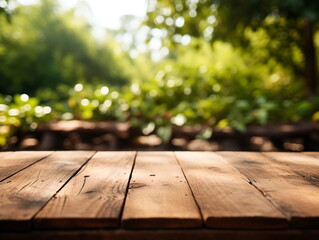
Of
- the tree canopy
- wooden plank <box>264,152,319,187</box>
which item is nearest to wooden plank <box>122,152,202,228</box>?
wooden plank <box>264,152,319,187</box>

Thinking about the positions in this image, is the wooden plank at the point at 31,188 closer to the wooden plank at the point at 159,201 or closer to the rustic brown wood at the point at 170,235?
the rustic brown wood at the point at 170,235

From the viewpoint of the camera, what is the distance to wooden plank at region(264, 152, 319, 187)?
1233mm

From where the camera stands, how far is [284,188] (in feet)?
3.44

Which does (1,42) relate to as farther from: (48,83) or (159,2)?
(159,2)

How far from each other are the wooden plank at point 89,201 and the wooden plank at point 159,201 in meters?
0.03

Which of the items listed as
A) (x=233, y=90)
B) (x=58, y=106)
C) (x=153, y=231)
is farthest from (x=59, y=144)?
(x=153, y=231)

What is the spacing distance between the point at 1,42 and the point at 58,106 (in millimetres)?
5920

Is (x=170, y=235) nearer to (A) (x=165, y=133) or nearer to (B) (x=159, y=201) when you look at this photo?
(B) (x=159, y=201)

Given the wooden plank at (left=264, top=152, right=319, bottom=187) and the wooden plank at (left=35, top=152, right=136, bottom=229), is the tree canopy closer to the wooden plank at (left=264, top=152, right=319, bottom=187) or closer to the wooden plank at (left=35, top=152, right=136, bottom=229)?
the wooden plank at (left=264, top=152, right=319, bottom=187)

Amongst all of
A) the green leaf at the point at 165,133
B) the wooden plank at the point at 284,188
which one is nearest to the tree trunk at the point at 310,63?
the green leaf at the point at 165,133

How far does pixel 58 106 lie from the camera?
13.5ft

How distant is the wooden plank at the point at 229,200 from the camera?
2.61 ft

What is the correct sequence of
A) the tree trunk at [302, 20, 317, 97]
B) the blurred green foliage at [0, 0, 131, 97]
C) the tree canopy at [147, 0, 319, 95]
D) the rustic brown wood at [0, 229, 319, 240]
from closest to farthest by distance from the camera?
the rustic brown wood at [0, 229, 319, 240] < the tree canopy at [147, 0, 319, 95] < the tree trunk at [302, 20, 317, 97] < the blurred green foliage at [0, 0, 131, 97]

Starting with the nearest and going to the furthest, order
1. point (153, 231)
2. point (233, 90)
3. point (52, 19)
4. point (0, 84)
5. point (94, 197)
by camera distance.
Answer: point (153, 231) < point (94, 197) < point (233, 90) < point (0, 84) < point (52, 19)
